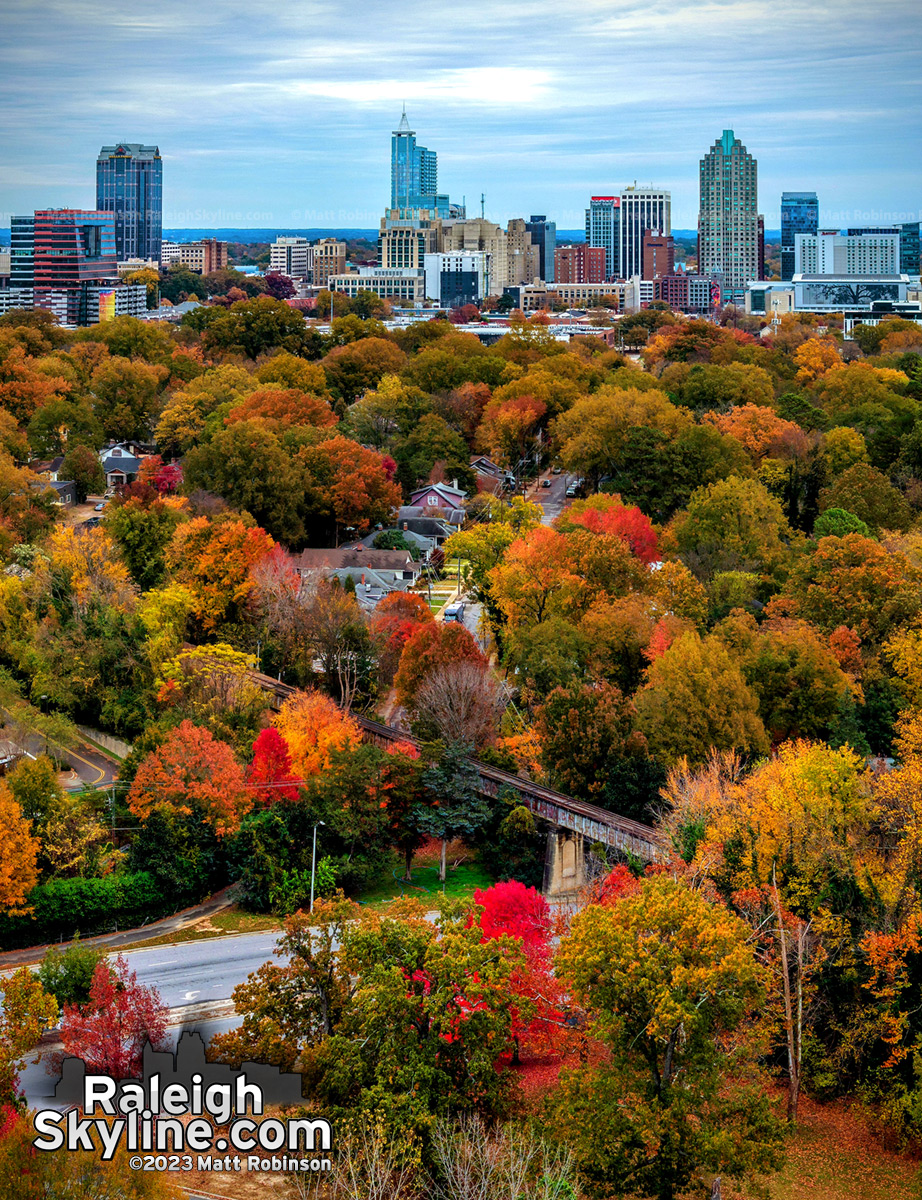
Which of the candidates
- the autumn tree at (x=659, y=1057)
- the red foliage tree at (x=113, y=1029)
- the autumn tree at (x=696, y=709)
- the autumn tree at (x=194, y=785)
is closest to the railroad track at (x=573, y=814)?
the autumn tree at (x=696, y=709)

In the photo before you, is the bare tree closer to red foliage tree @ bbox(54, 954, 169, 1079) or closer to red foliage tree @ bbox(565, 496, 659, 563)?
red foliage tree @ bbox(54, 954, 169, 1079)

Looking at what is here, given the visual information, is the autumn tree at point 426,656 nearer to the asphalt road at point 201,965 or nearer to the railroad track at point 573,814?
the railroad track at point 573,814

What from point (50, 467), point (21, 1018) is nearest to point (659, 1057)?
point (21, 1018)

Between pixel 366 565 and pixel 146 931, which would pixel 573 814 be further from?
pixel 366 565

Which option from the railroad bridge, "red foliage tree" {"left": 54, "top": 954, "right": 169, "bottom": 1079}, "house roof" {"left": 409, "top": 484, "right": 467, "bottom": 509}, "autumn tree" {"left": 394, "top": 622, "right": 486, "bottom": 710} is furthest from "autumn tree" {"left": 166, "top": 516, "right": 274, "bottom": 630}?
"red foliage tree" {"left": 54, "top": 954, "right": 169, "bottom": 1079}

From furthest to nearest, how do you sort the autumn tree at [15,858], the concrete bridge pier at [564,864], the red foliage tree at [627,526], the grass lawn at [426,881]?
1. the red foliage tree at [627,526]
2. the concrete bridge pier at [564,864]
3. the grass lawn at [426,881]
4. the autumn tree at [15,858]
